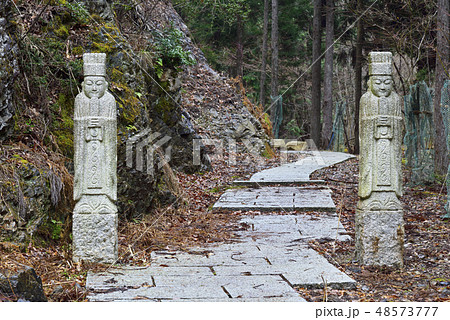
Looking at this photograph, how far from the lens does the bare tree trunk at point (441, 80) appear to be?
913cm

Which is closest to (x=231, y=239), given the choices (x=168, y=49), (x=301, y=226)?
(x=301, y=226)

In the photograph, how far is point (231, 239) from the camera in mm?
6117

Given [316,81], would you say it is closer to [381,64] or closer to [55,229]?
[381,64]

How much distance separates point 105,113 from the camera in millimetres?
4859

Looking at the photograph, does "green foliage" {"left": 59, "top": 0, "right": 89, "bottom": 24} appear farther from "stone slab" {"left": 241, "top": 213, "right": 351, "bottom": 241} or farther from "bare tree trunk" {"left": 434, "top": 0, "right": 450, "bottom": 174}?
"bare tree trunk" {"left": 434, "top": 0, "right": 450, "bottom": 174}

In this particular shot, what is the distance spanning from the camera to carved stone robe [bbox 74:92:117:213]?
482 centimetres

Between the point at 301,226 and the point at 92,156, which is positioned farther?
the point at 301,226

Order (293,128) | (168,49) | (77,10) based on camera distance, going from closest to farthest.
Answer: (77,10)
(168,49)
(293,128)

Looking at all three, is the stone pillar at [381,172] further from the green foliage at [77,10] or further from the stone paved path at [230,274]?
the green foliage at [77,10]

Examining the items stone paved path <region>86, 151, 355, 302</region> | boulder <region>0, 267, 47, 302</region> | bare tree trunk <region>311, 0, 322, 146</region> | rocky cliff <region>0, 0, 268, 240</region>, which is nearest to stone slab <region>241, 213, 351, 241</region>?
stone paved path <region>86, 151, 355, 302</region>

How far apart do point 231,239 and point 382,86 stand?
8.83 feet

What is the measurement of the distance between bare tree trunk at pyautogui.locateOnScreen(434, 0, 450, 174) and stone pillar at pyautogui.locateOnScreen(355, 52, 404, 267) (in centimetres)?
493

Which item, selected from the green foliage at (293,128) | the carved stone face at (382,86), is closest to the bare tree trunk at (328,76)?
the green foliage at (293,128)

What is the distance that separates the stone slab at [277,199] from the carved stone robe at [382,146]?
306 cm
